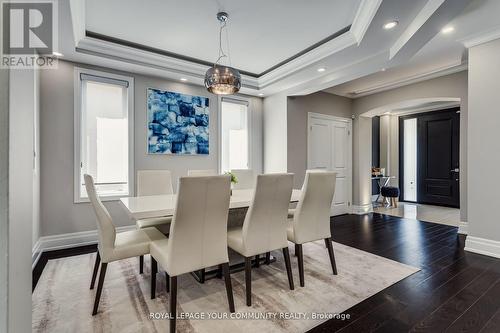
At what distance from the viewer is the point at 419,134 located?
6820 millimetres

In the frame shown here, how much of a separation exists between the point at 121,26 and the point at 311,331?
358 centimetres

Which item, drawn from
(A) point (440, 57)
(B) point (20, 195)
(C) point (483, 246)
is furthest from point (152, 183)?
(A) point (440, 57)

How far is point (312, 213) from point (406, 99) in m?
3.70

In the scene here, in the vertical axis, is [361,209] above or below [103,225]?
below

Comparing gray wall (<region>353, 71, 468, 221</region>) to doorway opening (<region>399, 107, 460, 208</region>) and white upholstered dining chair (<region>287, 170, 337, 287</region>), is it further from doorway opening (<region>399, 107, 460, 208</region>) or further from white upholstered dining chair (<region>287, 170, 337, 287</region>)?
white upholstered dining chair (<region>287, 170, 337, 287</region>)

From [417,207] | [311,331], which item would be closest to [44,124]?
[311,331]

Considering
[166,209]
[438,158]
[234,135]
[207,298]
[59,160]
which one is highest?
[234,135]

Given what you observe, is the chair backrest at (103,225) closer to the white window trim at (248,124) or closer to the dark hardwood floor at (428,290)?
the dark hardwood floor at (428,290)

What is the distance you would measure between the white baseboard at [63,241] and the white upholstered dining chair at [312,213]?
2.91 meters

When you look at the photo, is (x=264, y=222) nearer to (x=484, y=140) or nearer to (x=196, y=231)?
(x=196, y=231)

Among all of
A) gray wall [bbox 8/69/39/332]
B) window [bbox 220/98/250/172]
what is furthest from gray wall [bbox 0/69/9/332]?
window [bbox 220/98/250/172]

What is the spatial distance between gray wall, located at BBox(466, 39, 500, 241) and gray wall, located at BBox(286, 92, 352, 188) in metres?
2.46

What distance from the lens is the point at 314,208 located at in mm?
2486

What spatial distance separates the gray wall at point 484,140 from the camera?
3.06m
